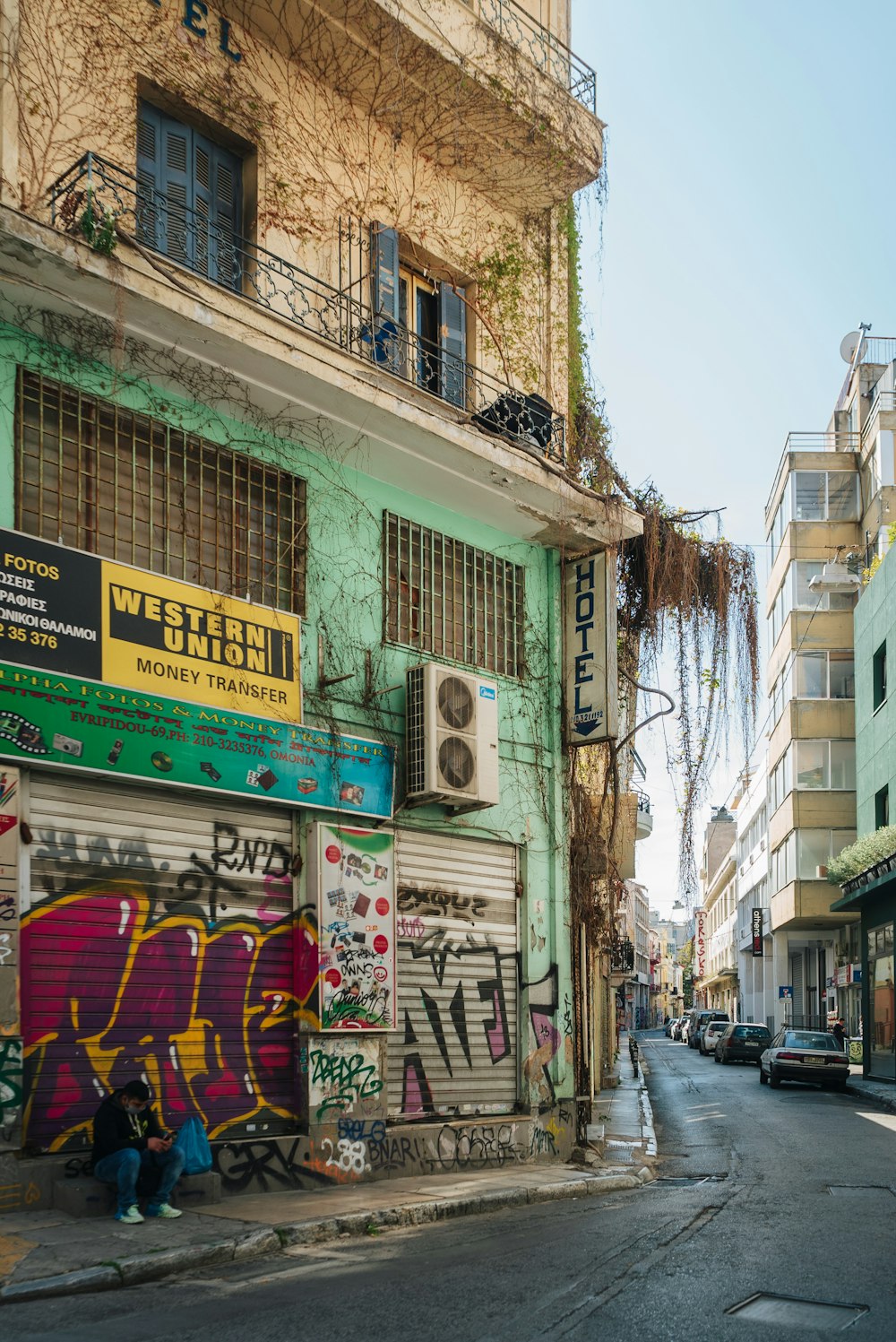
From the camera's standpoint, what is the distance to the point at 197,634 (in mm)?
10969

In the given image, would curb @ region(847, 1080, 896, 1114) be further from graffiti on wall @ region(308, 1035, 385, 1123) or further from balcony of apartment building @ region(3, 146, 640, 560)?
balcony of apartment building @ region(3, 146, 640, 560)

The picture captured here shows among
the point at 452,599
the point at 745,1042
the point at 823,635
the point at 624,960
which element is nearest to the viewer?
the point at 452,599

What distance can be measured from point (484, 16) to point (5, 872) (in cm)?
1105

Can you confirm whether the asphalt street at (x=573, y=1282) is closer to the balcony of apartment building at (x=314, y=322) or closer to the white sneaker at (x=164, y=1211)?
the white sneaker at (x=164, y=1211)

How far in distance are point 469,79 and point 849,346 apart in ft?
137

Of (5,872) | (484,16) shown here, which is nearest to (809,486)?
(484,16)

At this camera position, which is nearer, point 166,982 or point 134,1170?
point 134,1170

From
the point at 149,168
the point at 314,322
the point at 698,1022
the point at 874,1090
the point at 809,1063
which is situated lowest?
the point at 698,1022

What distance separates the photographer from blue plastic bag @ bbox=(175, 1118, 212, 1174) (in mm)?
9398

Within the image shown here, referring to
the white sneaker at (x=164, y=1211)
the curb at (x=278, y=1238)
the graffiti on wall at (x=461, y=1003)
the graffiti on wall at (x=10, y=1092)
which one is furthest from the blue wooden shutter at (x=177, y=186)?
the curb at (x=278, y=1238)

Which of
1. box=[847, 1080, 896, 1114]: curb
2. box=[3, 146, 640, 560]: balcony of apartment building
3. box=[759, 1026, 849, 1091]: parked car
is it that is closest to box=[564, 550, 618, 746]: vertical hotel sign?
box=[3, 146, 640, 560]: balcony of apartment building

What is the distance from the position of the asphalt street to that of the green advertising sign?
379 cm

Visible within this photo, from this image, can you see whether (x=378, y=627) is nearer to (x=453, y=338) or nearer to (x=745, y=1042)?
(x=453, y=338)

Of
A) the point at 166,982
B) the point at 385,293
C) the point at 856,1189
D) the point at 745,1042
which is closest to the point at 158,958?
the point at 166,982
